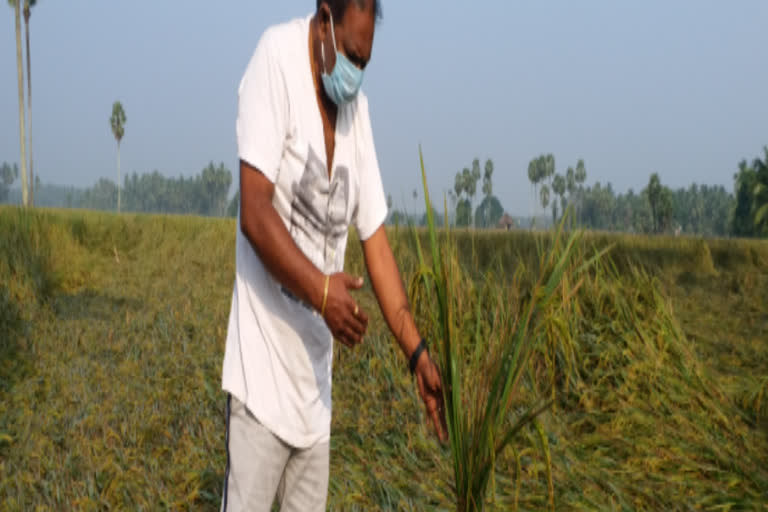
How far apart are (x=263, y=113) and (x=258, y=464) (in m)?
0.73

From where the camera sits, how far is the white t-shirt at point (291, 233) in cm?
142

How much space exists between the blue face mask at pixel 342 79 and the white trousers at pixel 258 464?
678mm

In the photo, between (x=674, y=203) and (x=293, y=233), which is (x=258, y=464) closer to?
(x=293, y=233)

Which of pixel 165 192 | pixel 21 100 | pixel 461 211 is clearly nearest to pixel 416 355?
pixel 461 211

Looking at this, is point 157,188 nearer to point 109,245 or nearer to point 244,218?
point 109,245

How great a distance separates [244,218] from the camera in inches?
52.0

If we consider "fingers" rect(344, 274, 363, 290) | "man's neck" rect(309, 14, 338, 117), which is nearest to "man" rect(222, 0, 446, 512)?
"man's neck" rect(309, 14, 338, 117)

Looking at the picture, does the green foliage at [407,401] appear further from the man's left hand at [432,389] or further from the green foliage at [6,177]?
the green foliage at [6,177]

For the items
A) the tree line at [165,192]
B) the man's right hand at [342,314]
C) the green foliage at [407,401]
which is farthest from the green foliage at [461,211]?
the tree line at [165,192]

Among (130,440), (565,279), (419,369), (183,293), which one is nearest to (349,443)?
(130,440)

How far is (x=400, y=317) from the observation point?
1.69 metres

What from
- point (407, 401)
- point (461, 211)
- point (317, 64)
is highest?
point (317, 64)

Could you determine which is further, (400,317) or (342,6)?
(400,317)

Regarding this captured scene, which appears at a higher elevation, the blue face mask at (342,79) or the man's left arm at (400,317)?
the blue face mask at (342,79)
